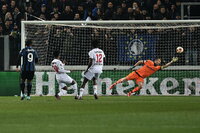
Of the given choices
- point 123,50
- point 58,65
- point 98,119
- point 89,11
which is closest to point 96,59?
point 58,65

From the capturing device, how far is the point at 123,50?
26703mm

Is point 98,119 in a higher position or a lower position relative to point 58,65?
lower

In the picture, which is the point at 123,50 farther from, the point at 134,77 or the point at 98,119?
the point at 98,119

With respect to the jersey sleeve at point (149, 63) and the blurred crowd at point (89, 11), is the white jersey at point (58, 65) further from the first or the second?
the blurred crowd at point (89, 11)

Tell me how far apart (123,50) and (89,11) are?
3199 mm

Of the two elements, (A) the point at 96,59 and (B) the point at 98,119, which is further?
(A) the point at 96,59

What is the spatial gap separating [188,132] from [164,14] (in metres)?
16.8

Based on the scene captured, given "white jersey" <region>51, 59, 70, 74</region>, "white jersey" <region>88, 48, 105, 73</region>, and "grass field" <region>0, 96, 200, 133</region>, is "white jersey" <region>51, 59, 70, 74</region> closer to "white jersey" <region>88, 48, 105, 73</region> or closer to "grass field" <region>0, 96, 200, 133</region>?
"white jersey" <region>88, 48, 105, 73</region>

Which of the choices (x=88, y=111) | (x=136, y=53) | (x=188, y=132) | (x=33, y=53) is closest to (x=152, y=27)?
(x=136, y=53)

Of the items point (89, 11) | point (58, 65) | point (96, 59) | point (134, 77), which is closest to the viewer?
point (96, 59)

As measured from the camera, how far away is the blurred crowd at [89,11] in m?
28.0

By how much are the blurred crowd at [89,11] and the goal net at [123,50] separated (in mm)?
716

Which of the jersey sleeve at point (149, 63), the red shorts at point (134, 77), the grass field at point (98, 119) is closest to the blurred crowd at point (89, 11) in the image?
the jersey sleeve at point (149, 63)

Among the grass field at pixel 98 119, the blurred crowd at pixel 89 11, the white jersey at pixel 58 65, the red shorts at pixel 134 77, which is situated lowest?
the grass field at pixel 98 119
